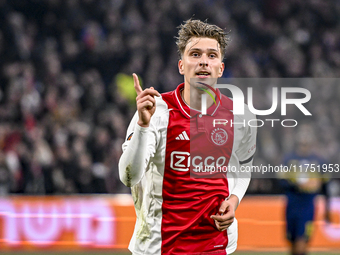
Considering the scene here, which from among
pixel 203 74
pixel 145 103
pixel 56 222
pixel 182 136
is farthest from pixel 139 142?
pixel 56 222

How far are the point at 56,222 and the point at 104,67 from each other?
455 centimetres

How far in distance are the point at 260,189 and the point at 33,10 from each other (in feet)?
22.2

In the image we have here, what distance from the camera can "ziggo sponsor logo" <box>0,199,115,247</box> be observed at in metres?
6.43

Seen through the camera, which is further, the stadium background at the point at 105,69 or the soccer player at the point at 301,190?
the stadium background at the point at 105,69

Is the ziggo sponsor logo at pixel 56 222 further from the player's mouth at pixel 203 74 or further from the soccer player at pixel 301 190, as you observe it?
the player's mouth at pixel 203 74

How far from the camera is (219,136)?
2.77 metres

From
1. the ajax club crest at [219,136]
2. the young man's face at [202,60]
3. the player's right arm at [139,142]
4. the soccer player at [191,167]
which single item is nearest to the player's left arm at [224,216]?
the soccer player at [191,167]

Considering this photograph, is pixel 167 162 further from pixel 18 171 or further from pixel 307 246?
pixel 18 171

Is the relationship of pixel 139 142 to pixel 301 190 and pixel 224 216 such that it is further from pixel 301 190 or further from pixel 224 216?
pixel 301 190

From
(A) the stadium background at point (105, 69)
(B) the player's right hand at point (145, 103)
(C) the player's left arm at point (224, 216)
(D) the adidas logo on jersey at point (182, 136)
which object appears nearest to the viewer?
(B) the player's right hand at point (145, 103)

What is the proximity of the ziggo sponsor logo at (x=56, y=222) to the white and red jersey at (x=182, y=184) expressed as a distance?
12.6 ft

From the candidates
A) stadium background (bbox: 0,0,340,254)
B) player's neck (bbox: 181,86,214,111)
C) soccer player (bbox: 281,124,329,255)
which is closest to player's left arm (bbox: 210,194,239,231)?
player's neck (bbox: 181,86,214,111)

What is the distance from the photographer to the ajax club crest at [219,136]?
9.09ft

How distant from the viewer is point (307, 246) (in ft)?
20.7
